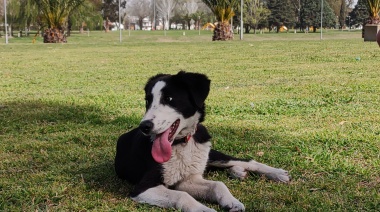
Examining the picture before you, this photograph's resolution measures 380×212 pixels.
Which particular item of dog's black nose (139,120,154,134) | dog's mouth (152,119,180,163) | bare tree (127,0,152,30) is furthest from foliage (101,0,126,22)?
dog's black nose (139,120,154,134)

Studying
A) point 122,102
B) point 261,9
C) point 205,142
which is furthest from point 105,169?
point 261,9

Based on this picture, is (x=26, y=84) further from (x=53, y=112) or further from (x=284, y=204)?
(x=284, y=204)

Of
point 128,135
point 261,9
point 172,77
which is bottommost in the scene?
point 128,135

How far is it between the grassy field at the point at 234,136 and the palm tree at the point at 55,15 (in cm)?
2192

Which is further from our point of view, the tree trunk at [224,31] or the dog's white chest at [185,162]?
the tree trunk at [224,31]

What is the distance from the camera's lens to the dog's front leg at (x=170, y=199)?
331 centimetres

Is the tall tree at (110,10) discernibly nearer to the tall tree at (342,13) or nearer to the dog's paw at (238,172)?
the tall tree at (342,13)

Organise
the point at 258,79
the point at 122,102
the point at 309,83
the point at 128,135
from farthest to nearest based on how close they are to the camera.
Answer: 1. the point at 258,79
2. the point at 309,83
3. the point at 122,102
4. the point at 128,135

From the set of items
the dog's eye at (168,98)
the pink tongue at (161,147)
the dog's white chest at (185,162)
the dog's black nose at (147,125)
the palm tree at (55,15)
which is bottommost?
the dog's white chest at (185,162)

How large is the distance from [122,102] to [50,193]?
4.27 meters

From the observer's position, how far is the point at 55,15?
107 ft

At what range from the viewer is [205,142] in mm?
4012

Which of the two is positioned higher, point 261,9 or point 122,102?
point 261,9

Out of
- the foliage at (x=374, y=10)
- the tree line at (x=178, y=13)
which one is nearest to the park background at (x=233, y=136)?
the foliage at (x=374, y=10)
